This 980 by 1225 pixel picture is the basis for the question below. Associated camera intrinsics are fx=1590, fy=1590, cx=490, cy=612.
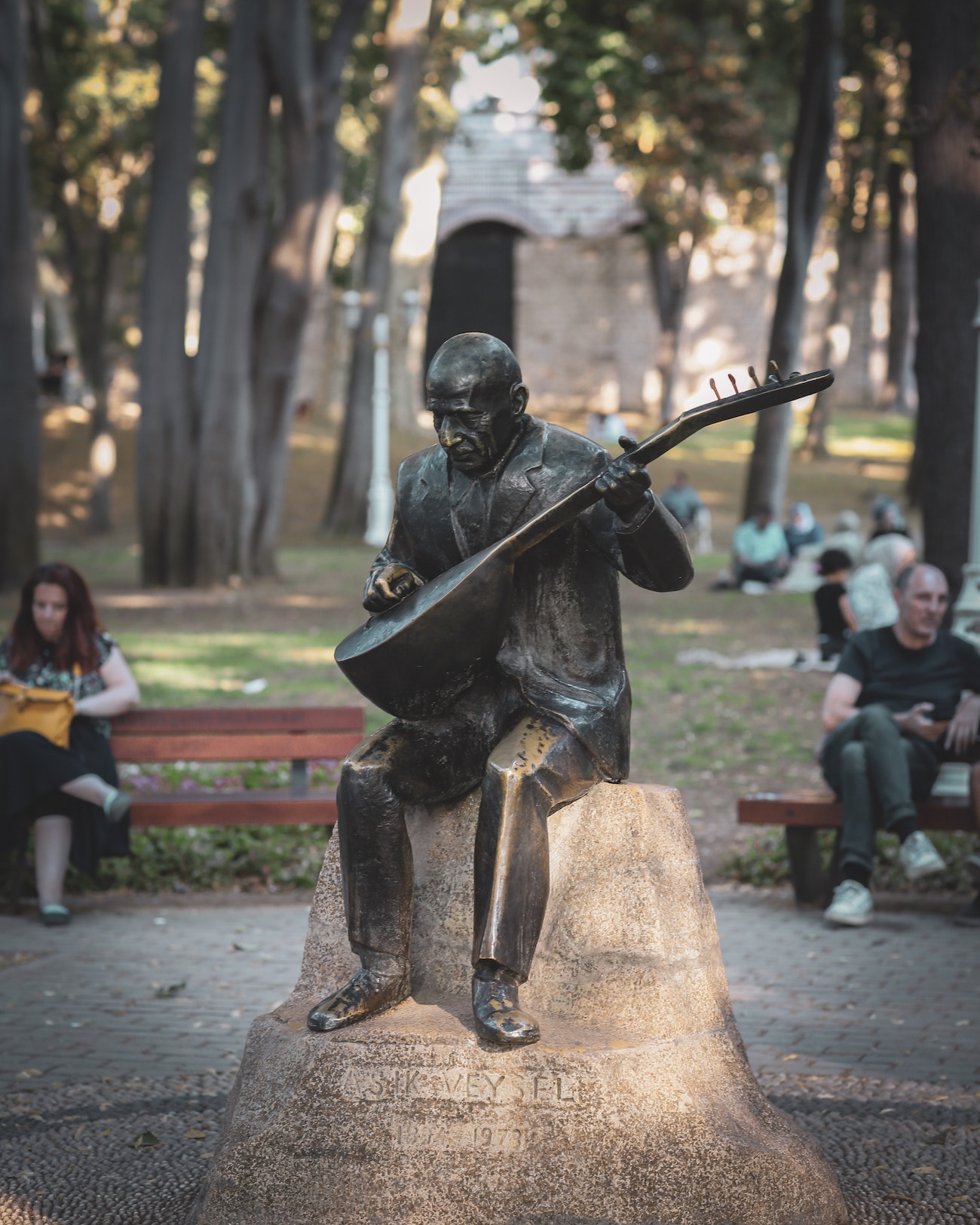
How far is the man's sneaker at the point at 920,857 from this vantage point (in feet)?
21.7

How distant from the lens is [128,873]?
25.6ft

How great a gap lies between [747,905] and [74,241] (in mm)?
22494

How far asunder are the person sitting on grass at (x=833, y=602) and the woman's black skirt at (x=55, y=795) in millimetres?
6357

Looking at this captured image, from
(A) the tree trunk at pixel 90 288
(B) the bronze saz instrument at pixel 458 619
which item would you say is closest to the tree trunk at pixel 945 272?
(B) the bronze saz instrument at pixel 458 619

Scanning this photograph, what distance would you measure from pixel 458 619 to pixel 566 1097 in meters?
1.12

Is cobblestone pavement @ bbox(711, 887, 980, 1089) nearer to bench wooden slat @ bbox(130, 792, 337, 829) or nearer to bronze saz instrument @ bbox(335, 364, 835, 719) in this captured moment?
bench wooden slat @ bbox(130, 792, 337, 829)

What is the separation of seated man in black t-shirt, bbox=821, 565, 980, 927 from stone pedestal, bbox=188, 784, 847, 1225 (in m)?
2.93

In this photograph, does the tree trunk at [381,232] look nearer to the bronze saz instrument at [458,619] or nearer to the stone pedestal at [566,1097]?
the bronze saz instrument at [458,619]

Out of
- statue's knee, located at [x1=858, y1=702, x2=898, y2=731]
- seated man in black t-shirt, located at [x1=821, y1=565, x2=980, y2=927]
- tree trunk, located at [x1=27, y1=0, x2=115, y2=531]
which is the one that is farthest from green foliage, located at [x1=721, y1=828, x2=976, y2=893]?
tree trunk, located at [x1=27, y1=0, x2=115, y2=531]

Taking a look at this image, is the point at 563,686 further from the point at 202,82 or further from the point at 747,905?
the point at 202,82

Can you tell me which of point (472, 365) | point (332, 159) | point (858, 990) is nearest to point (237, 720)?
point (858, 990)

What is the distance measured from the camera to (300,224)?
2020cm

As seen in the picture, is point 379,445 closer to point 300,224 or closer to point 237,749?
point 300,224

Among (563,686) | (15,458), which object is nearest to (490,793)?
(563,686)
